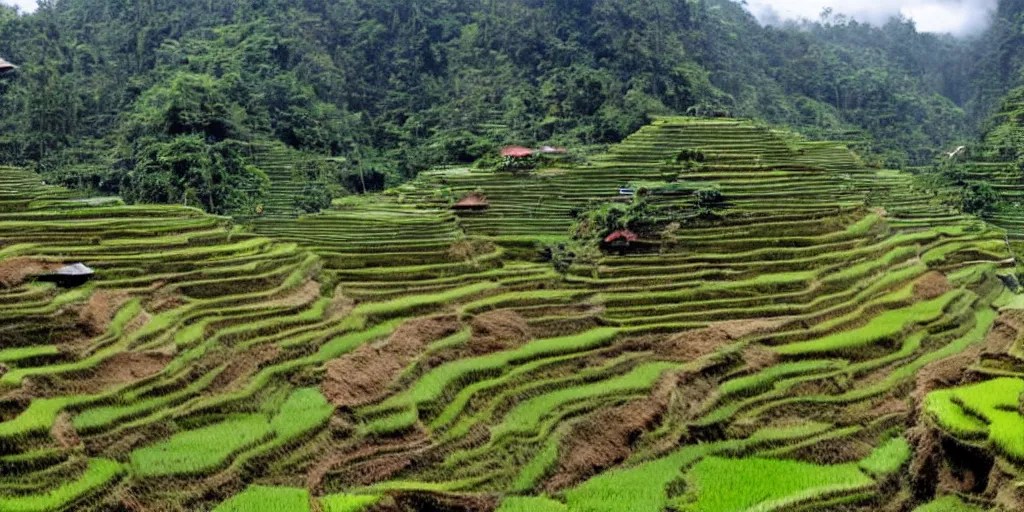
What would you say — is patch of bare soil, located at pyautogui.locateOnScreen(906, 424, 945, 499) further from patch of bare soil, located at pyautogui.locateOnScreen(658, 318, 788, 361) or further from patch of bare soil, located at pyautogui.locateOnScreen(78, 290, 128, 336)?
patch of bare soil, located at pyautogui.locateOnScreen(78, 290, 128, 336)

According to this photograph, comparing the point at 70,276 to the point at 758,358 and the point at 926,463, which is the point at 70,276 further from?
the point at 926,463

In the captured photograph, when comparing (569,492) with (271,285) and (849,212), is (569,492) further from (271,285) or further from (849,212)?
(849,212)

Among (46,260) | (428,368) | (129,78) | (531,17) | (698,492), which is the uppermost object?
(531,17)

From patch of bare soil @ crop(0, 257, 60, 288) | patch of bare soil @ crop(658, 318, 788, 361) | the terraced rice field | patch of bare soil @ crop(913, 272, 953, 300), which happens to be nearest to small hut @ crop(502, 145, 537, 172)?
the terraced rice field

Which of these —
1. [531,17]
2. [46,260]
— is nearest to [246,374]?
[46,260]

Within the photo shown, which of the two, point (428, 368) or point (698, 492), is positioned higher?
point (428, 368)

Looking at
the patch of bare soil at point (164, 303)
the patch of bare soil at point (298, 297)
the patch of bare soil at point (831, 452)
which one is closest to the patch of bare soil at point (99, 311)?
the patch of bare soil at point (164, 303)

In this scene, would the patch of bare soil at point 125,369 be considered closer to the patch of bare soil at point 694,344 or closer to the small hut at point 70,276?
the small hut at point 70,276
